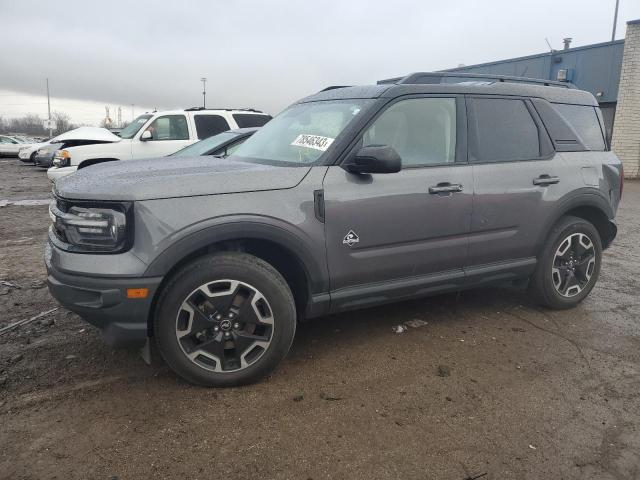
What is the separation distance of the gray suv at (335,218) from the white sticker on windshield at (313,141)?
11 mm

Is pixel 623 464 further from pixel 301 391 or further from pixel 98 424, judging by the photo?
pixel 98 424

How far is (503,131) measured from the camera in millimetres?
4082

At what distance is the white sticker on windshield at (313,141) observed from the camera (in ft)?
11.4

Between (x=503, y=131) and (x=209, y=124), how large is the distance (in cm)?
792

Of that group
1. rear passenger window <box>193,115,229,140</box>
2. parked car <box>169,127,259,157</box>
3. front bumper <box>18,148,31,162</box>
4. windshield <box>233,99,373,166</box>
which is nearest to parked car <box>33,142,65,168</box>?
front bumper <box>18,148,31,162</box>

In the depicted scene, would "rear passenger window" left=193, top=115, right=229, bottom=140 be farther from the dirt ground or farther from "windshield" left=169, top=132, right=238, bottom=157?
the dirt ground

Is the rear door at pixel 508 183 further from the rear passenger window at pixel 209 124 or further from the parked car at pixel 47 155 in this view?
the parked car at pixel 47 155

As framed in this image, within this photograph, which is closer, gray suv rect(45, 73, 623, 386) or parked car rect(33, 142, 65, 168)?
gray suv rect(45, 73, 623, 386)

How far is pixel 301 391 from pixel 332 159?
4.94 ft

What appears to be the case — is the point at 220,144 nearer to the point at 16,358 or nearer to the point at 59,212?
the point at 59,212

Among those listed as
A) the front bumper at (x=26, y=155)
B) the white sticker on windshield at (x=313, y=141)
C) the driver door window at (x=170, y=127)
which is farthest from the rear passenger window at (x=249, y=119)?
the front bumper at (x=26, y=155)

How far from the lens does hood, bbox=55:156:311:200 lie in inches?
112

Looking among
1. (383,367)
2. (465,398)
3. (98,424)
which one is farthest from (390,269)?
(98,424)

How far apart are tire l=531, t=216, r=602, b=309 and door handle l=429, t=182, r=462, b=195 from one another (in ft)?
3.96
